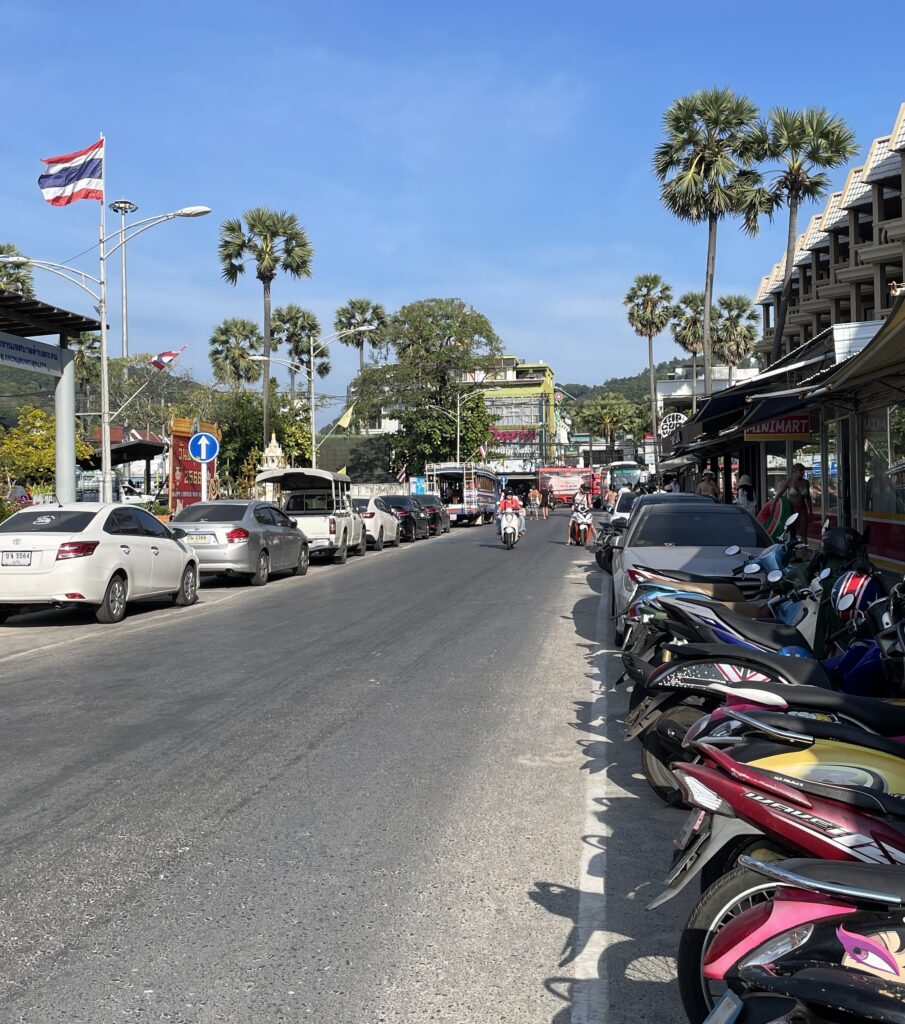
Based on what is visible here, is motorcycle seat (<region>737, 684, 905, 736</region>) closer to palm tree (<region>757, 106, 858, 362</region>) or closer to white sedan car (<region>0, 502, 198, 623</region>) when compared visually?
white sedan car (<region>0, 502, 198, 623</region>)

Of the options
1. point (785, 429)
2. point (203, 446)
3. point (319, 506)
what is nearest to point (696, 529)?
point (785, 429)

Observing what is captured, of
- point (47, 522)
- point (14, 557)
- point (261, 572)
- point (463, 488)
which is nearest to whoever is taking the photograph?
point (14, 557)

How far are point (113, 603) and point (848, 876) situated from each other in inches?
479

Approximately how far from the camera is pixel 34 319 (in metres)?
19.9

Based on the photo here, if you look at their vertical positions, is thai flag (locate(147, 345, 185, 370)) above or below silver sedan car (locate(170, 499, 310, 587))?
above

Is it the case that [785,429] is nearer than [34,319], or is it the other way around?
[34,319]

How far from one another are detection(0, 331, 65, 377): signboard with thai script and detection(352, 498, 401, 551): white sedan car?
9.36 m

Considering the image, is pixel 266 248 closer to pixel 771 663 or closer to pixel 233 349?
pixel 233 349

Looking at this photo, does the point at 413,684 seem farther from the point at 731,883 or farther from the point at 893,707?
the point at 731,883

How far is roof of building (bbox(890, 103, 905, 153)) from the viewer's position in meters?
28.0

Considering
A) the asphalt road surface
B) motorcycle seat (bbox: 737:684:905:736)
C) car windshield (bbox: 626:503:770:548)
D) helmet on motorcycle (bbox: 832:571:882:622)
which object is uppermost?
car windshield (bbox: 626:503:770:548)

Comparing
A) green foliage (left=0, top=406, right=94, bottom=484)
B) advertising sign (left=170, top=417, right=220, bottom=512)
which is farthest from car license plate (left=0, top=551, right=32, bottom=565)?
green foliage (left=0, top=406, right=94, bottom=484)

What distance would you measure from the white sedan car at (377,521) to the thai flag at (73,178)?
1020 cm

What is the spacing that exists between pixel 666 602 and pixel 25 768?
4073 mm
